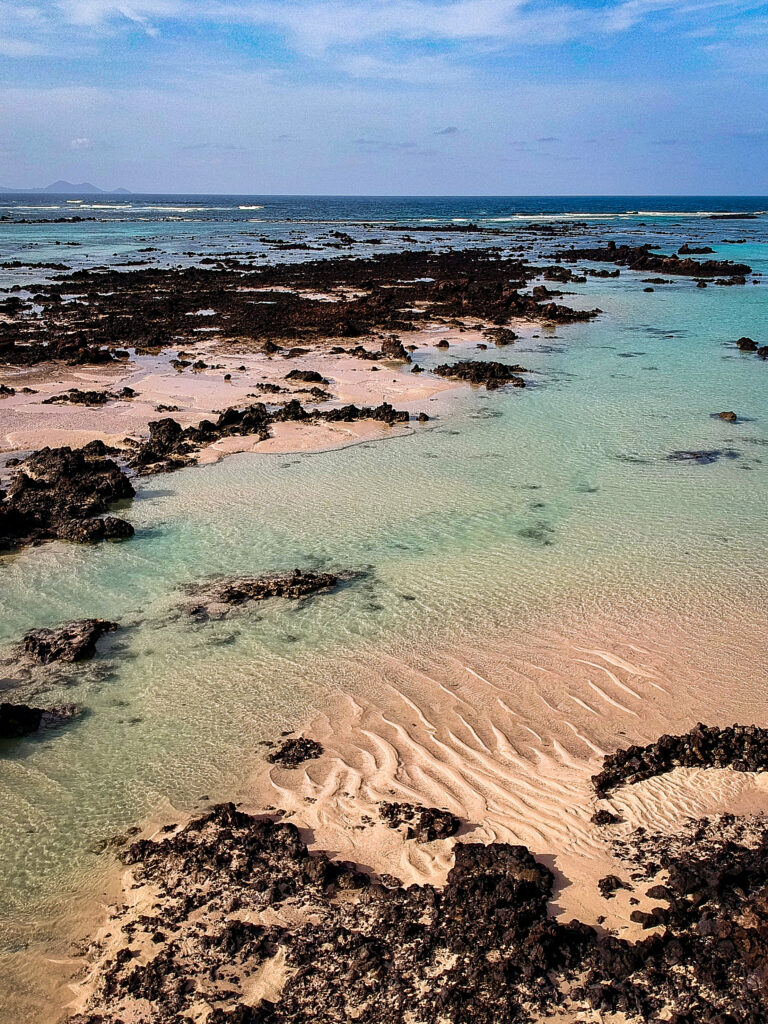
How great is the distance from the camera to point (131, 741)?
7133mm

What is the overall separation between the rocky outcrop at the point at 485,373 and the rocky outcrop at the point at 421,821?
1523 centimetres

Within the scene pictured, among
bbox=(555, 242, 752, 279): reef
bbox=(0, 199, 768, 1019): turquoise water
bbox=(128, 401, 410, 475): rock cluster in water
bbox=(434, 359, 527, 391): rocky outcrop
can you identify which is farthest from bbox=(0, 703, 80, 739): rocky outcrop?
bbox=(555, 242, 752, 279): reef

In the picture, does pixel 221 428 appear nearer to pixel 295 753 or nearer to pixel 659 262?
pixel 295 753

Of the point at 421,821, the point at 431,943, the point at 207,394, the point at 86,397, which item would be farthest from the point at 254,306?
the point at 431,943

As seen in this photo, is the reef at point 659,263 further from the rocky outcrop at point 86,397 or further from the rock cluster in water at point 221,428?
the rocky outcrop at point 86,397

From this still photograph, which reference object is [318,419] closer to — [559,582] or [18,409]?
[18,409]

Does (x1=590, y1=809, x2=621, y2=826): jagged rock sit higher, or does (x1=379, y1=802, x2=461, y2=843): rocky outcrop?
(x1=590, y1=809, x2=621, y2=826): jagged rock

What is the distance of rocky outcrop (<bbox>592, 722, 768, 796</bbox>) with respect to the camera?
A: 21.3 ft

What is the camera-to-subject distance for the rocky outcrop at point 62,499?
37.2 feet

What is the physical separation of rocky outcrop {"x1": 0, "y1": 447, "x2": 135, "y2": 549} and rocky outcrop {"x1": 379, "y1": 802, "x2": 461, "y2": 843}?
6856mm

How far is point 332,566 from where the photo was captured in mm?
10391

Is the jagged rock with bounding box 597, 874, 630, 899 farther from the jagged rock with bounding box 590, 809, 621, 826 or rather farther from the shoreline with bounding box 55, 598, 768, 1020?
the jagged rock with bounding box 590, 809, 621, 826

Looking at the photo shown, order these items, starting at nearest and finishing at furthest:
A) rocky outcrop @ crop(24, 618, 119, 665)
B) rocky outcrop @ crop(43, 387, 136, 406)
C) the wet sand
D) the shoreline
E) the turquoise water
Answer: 1. the shoreline
2. the turquoise water
3. rocky outcrop @ crop(24, 618, 119, 665)
4. the wet sand
5. rocky outcrop @ crop(43, 387, 136, 406)

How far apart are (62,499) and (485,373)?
40.1 ft
